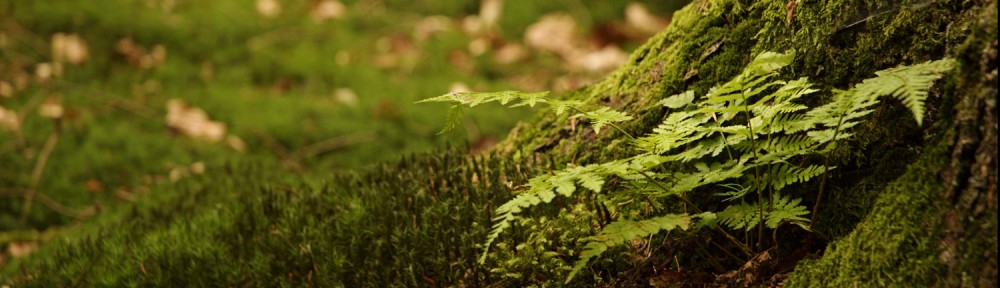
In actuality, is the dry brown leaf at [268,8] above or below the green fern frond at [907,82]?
above

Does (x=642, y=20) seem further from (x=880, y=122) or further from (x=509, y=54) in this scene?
(x=880, y=122)

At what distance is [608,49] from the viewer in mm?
8469

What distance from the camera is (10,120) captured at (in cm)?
603

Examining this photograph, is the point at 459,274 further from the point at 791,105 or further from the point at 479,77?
the point at 479,77

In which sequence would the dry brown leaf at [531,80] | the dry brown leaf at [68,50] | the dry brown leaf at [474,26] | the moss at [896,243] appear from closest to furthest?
the moss at [896,243] → the dry brown leaf at [68,50] → the dry brown leaf at [531,80] → the dry brown leaf at [474,26]

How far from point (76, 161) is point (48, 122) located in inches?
23.0

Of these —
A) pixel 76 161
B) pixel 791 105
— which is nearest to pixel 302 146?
pixel 76 161

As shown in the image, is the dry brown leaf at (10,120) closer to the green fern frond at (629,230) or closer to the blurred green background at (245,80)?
the blurred green background at (245,80)

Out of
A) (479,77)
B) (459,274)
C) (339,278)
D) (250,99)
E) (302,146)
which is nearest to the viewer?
(459,274)

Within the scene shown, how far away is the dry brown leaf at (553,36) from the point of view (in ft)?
28.0

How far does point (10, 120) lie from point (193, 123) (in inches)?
52.3

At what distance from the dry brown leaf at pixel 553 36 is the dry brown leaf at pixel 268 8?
2.74 meters

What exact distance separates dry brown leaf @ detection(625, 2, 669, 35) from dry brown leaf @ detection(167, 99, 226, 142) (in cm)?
→ 474

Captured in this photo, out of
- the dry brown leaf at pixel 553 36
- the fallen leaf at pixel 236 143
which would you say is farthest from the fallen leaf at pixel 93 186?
the dry brown leaf at pixel 553 36
